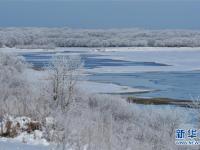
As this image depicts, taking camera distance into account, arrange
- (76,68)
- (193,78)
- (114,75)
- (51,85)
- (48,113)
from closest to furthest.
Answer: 1. (48,113)
2. (51,85)
3. (76,68)
4. (193,78)
5. (114,75)

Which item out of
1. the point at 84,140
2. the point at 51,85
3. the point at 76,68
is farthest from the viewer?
the point at 76,68

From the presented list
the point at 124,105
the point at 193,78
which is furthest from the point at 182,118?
the point at 193,78

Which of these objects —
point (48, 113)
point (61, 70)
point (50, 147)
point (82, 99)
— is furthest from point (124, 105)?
point (50, 147)

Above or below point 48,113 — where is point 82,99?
below

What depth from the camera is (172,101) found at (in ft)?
73.9

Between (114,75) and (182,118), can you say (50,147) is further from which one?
(114,75)

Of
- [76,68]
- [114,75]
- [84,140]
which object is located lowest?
[114,75]

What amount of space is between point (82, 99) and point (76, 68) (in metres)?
2.30

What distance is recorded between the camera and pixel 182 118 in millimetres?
14953

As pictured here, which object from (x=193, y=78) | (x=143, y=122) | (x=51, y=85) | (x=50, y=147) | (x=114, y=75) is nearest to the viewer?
(x=50, y=147)

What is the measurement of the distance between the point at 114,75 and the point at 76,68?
533 inches

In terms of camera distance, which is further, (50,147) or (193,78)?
(193,78)

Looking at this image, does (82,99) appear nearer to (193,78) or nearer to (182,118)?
(182,118)

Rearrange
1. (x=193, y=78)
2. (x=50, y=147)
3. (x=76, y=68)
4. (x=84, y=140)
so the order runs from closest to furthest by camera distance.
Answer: (x=50, y=147), (x=84, y=140), (x=76, y=68), (x=193, y=78)
